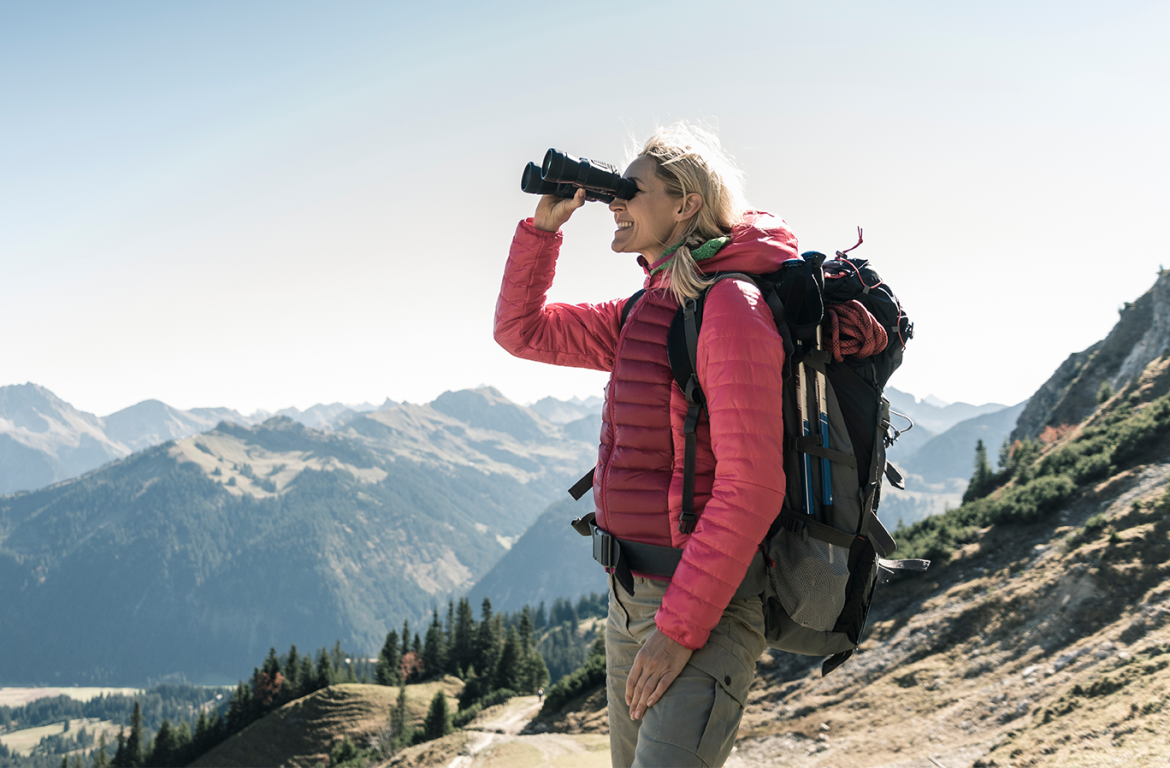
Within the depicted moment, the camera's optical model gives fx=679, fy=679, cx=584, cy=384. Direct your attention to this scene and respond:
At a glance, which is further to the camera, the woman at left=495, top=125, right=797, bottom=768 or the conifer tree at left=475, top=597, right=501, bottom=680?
the conifer tree at left=475, top=597, right=501, bottom=680

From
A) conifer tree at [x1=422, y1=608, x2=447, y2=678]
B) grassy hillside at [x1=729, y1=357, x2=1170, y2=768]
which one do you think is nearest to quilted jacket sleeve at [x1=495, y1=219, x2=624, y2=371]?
grassy hillside at [x1=729, y1=357, x2=1170, y2=768]

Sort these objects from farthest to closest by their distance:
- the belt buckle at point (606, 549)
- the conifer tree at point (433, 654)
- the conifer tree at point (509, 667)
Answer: the conifer tree at point (433, 654), the conifer tree at point (509, 667), the belt buckle at point (606, 549)

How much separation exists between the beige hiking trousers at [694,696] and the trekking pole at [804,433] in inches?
23.3

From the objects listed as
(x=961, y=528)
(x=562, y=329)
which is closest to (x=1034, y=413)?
(x=961, y=528)

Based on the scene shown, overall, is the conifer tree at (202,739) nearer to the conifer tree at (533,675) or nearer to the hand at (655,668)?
the conifer tree at (533,675)

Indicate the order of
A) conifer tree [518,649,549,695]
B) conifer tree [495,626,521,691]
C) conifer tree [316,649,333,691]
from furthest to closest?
conifer tree [316,649,333,691]
conifer tree [518,649,549,695]
conifer tree [495,626,521,691]

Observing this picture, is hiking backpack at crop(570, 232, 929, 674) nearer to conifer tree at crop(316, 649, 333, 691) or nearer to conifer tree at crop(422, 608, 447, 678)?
conifer tree at crop(316, 649, 333, 691)

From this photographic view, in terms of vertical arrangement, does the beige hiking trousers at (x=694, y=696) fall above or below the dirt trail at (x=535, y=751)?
above

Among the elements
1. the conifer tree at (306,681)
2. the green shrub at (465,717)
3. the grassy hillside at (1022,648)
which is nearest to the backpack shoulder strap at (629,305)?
the grassy hillside at (1022,648)

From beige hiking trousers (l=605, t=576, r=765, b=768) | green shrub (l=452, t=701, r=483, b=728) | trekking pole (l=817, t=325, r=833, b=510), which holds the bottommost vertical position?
green shrub (l=452, t=701, r=483, b=728)

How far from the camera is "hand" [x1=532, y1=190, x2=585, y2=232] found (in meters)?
4.48

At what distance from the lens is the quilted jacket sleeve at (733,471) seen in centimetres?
303

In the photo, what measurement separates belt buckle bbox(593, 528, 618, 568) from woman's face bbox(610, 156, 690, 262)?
5.33 ft

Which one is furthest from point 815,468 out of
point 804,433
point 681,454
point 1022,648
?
point 1022,648
